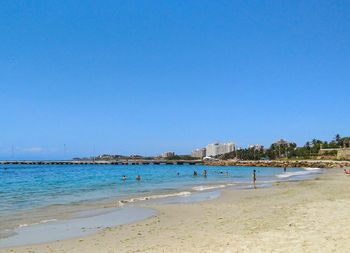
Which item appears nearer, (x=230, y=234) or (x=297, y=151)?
(x=230, y=234)

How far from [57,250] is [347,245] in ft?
27.7

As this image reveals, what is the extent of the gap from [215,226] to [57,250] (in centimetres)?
581

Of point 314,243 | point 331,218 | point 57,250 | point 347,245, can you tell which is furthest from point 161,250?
point 331,218

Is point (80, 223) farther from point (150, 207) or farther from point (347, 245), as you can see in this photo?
point (347, 245)

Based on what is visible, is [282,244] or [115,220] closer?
[282,244]

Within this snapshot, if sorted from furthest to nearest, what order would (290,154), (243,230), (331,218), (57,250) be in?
(290,154), (331,218), (243,230), (57,250)

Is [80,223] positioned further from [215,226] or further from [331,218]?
[331,218]

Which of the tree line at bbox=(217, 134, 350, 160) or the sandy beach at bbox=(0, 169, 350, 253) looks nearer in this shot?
the sandy beach at bbox=(0, 169, 350, 253)

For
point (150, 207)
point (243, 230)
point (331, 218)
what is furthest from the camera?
point (150, 207)

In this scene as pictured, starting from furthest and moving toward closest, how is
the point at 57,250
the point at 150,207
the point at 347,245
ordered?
the point at 150,207 → the point at 57,250 → the point at 347,245

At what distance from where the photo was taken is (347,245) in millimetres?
7598

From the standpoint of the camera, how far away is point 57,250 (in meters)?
8.88

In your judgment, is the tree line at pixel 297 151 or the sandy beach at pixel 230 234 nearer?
the sandy beach at pixel 230 234

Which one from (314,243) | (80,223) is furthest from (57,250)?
(314,243)
